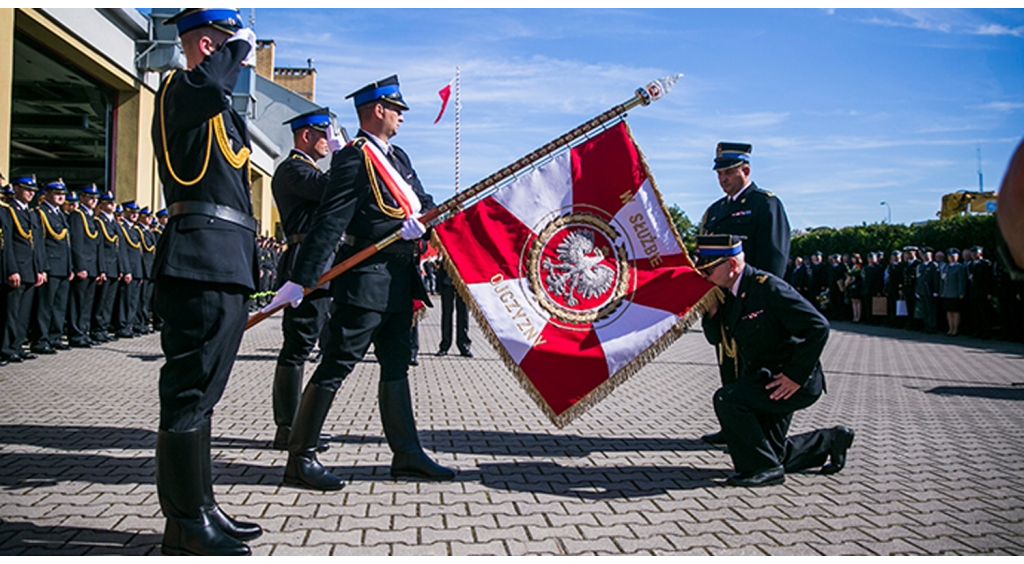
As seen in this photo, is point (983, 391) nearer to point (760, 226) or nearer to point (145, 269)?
point (760, 226)

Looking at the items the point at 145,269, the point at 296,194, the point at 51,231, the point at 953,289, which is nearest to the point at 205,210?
the point at 296,194

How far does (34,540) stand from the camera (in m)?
3.24

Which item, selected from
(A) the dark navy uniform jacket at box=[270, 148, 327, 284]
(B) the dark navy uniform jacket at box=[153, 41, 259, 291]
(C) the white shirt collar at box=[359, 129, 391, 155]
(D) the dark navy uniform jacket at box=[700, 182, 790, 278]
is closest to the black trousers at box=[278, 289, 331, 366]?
(A) the dark navy uniform jacket at box=[270, 148, 327, 284]

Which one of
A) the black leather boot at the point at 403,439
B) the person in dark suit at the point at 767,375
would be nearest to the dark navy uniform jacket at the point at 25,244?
the black leather boot at the point at 403,439

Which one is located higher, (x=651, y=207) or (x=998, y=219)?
(x=651, y=207)

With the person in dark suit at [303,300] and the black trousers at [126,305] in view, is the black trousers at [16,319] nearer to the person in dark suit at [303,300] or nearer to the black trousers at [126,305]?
the black trousers at [126,305]

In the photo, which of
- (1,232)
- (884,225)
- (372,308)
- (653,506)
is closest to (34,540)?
(372,308)

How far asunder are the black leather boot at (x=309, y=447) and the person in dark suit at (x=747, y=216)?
2.83m

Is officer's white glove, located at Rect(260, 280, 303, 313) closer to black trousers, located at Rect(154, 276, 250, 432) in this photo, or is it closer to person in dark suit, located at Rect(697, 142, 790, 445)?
black trousers, located at Rect(154, 276, 250, 432)

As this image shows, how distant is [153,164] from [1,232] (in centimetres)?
1023

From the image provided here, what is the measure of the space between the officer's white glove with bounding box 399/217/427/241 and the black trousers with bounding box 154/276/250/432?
1352mm

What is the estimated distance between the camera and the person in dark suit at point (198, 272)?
3.14m

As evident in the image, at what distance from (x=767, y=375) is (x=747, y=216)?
4.53 feet

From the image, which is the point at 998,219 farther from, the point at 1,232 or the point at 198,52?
the point at 1,232
